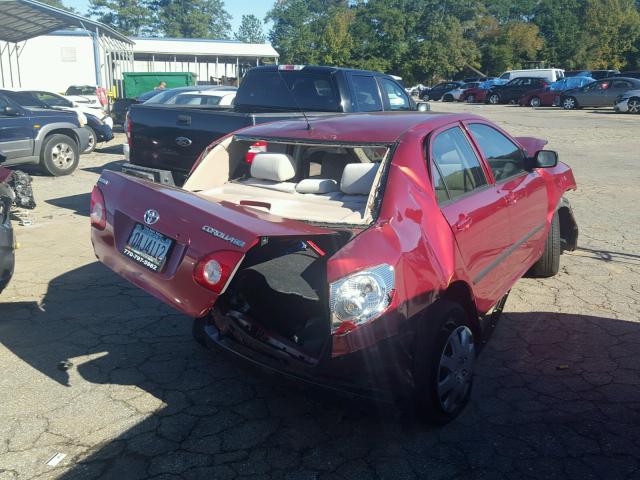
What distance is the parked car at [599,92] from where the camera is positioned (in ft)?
95.3

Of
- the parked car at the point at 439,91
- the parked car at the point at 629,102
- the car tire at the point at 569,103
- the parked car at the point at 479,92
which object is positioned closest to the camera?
the parked car at the point at 629,102

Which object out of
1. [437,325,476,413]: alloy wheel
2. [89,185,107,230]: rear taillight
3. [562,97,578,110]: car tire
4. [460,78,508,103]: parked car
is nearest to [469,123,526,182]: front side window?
[437,325,476,413]: alloy wheel

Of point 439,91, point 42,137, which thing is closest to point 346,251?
point 42,137

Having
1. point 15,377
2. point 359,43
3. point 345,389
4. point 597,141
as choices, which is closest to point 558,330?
point 345,389

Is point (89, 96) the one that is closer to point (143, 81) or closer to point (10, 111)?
point (143, 81)

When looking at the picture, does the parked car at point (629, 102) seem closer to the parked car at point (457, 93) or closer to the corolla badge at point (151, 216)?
the parked car at point (457, 93)

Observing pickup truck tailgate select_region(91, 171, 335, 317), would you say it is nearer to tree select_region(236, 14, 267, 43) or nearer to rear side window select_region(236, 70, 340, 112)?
rear side window select_region(236, 70, 340, 112)

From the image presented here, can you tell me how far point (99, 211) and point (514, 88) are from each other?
121 feet

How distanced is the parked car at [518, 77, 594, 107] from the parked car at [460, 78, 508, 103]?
3701 millimetres

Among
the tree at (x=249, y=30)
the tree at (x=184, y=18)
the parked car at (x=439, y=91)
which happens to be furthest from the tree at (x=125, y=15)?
the parked car at (x=439, y=91)

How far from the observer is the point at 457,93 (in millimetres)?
42469

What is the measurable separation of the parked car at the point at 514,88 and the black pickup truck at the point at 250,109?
29.6 metres

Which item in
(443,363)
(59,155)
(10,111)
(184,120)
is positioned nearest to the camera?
(443,363)

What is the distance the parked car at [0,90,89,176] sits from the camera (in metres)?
10.4
